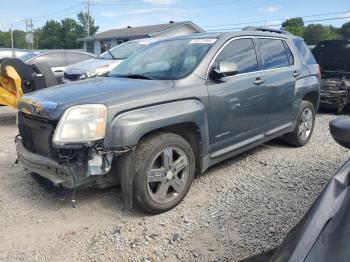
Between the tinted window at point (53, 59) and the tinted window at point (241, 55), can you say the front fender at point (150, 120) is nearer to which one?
the tinted window at point (241, 55)

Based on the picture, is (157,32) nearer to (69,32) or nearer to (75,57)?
(75,57)

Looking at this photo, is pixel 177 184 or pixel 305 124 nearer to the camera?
pixel 177 184

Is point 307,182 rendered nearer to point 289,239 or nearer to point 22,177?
point 289,239

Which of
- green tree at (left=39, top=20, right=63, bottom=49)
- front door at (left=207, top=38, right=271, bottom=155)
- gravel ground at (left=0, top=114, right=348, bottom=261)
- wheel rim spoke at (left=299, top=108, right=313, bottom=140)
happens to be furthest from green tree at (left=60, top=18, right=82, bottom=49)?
gravel ground at (left=0, top=114, right=348, bottom=261)

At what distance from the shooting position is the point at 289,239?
1.71 metres

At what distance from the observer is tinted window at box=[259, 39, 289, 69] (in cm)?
487

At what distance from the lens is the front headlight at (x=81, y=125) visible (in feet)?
10.2

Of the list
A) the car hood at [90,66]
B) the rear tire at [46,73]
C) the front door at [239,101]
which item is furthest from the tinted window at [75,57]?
the front door at [239,101]

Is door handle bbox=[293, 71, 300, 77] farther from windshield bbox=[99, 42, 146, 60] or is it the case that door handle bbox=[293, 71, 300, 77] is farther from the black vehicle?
windshield bbox=[99, 42, 146, 60]

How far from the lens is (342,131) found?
5.98ft

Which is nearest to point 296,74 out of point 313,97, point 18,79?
point 313,97

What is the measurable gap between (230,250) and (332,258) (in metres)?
1.70

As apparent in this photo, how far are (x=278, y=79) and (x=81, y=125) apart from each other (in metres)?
2.89

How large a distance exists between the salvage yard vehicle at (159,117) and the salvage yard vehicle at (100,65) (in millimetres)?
3640
